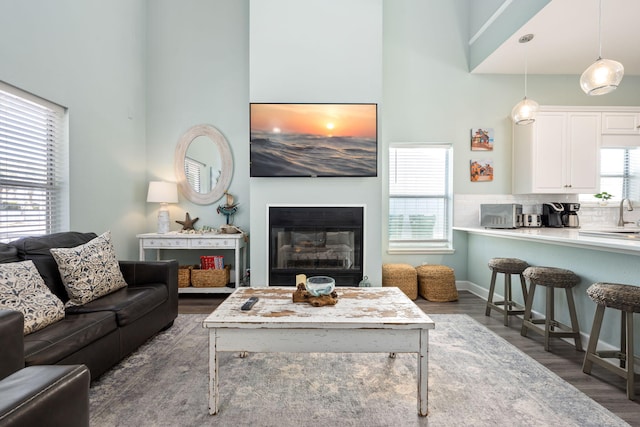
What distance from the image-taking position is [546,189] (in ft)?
13.8

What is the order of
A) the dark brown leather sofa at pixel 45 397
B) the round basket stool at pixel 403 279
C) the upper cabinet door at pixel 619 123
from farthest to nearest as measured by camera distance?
1. the upper cabinet door at pixel 619 123
2. the round basket stool at pixel 403 279
3. the dark brown leather sofa at pixel 45 397

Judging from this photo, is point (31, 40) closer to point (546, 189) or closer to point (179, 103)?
point (179, 103)

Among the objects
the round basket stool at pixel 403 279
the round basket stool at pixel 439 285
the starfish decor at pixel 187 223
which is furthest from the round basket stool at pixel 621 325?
the starfish decor at pixel 187 223

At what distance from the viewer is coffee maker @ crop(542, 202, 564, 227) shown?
4262 millimetres

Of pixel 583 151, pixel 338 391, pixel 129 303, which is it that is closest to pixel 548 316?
pixel 338 391

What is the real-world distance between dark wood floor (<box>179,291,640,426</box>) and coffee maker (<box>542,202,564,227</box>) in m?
1.43

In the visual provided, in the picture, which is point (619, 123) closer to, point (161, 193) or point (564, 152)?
point (564, 152)

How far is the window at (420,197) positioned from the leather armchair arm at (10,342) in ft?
12.8

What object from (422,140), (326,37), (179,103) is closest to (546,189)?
(422,140)

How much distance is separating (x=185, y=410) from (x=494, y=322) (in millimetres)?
2854

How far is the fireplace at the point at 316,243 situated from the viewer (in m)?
3.93

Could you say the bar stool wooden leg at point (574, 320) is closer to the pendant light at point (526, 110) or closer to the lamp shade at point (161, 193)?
the pendant light at point (526, 110)

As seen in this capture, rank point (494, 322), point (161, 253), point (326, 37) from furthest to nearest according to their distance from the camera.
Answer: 1. point (161, 253)
2. point (326, 37)
3. point (494, 322)

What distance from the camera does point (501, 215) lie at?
4184 mm
